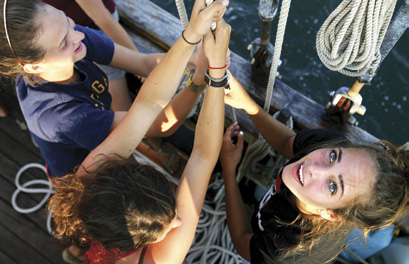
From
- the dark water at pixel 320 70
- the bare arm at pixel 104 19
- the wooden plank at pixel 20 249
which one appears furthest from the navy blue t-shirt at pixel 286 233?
the dark water at pixel 320 70

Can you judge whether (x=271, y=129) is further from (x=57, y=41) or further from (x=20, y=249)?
(x=20, y=249)

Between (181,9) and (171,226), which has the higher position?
(181,9)

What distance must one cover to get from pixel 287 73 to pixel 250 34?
54cm

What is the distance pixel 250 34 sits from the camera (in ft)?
10.1

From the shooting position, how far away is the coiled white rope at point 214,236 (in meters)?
1.75

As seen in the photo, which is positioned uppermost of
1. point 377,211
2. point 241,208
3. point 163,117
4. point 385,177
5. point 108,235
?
point 385,177

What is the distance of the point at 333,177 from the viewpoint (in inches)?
41.9

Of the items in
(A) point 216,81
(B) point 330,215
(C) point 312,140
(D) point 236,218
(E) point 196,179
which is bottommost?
(D) point 236,218

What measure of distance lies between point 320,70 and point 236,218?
2.02 meters

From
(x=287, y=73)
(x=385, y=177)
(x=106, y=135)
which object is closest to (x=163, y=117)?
(x=106, y=135)

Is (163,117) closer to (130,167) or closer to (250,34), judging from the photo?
(130,167)

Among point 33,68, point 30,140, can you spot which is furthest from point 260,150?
point 30,140

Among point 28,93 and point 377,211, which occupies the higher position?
point 377,211

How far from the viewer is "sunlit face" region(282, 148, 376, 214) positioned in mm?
1042
